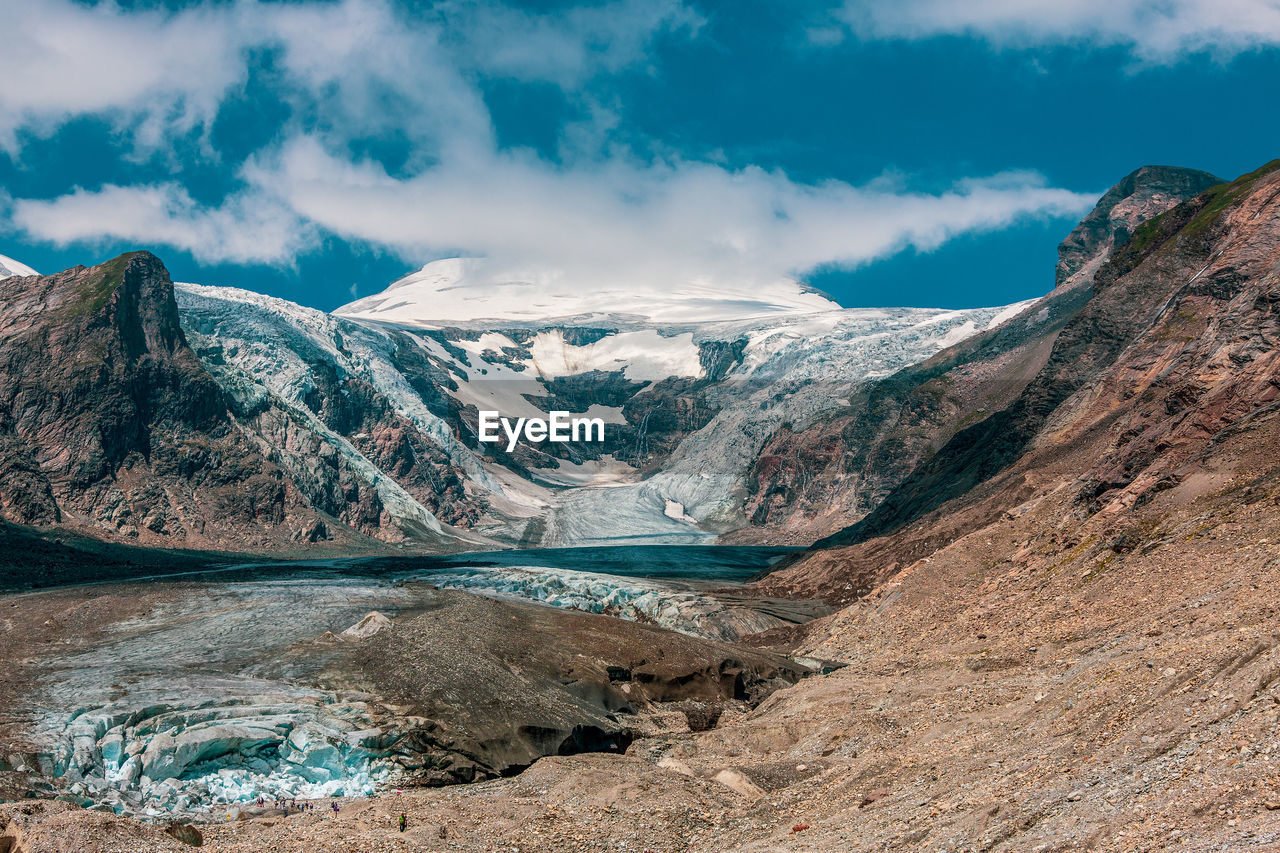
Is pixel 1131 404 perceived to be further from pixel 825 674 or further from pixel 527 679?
pixel 527 679

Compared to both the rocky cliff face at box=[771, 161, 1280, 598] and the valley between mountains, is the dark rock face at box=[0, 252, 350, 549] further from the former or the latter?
the rocky cliff face at box=[771, 161, 1280, 598]

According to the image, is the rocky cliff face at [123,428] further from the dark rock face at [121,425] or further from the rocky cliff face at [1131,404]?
the rocky cliff face at [1131,404]

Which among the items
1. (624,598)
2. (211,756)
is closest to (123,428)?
(624,598)

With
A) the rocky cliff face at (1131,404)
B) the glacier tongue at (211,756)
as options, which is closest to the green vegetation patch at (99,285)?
the rocky cliff face at (1131,404)

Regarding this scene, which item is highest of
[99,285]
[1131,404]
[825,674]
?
[99,285]

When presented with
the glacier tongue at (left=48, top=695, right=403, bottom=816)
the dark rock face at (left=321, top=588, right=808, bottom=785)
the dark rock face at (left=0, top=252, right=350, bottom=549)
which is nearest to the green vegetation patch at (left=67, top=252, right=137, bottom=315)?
→ the dark rock face at (left=0, top=252, right=350, bottom=549)

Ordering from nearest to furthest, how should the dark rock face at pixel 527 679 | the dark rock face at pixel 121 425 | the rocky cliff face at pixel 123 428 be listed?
1. the dark rock face at pixel 527 679
2. the rocky cliff face at pixel 123 428
3. the dark rock face at pixel 121 425

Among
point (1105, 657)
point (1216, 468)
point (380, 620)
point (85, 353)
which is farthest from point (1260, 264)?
point (85, 353)

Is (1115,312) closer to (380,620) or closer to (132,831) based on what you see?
(380,620)
